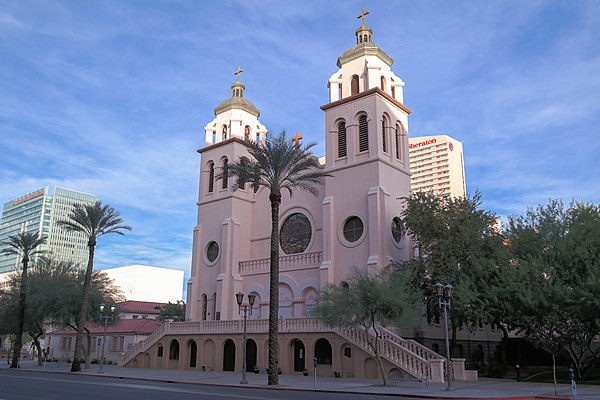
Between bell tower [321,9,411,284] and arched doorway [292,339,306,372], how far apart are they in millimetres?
4670

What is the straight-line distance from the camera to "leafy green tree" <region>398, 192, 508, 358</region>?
1106 inches

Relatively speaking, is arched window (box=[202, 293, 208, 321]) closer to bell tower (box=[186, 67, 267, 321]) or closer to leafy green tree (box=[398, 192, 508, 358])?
bell tower (box=[186, 67, 267, 321])

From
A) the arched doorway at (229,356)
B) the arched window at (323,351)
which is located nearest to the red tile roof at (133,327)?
the arched doorway at (229,356)

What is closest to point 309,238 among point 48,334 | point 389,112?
point 389,112

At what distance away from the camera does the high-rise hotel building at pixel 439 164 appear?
164m

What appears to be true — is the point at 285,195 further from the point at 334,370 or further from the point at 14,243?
the point at 14,243

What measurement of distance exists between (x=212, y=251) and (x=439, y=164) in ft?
429

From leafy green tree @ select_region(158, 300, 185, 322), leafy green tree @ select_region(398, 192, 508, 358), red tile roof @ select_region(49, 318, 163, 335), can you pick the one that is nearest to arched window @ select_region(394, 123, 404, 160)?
leafy green tree @ select_region(398, 192, 508, 358)

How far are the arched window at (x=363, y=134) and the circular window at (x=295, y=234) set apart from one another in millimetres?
7007

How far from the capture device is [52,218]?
577ft

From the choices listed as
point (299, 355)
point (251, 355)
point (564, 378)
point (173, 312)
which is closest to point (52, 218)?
point (173, 312)

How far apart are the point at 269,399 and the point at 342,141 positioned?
26.4 m

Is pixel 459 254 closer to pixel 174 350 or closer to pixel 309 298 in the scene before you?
pixel 309 298

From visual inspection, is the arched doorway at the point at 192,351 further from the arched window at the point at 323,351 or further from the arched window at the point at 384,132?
the arched window at the point at 384,132
